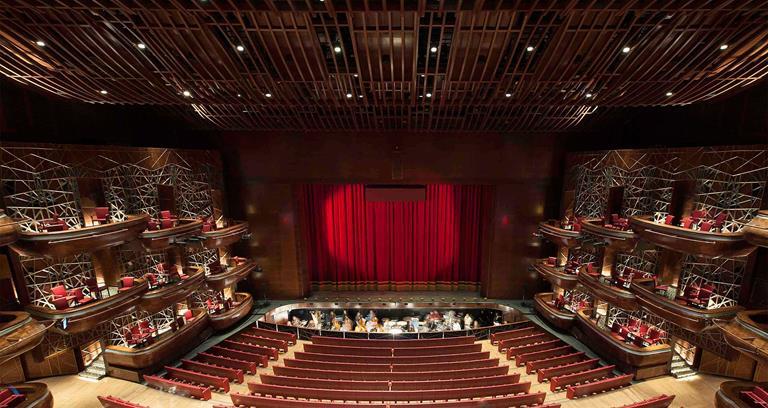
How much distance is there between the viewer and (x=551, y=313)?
12.8 m

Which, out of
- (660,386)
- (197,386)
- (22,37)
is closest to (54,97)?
(22,37)

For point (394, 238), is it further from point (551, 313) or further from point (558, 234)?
point (551, 313)

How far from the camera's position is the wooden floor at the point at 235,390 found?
28.3ft

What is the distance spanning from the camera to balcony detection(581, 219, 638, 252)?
9932 millimetres

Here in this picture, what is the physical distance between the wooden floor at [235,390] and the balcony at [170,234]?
13.0 ft

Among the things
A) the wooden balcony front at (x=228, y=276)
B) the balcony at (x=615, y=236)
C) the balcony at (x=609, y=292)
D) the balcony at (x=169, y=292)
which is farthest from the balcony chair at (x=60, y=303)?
the balcony at (x=615, y=236)

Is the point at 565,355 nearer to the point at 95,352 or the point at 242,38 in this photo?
the point at 242,38

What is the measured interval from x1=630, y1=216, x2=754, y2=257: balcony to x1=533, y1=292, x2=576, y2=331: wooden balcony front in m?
4.76

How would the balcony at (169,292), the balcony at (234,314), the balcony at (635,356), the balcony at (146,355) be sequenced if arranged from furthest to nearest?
1. the balcony at (234,314)
2. the balcony at (169,292)
3. the balcony at (146,355)
4. the balcony at (635,356)

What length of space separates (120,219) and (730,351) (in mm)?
16964

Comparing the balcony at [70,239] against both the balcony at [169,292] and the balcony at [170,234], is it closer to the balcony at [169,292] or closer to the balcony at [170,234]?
the balcony at [170,234]

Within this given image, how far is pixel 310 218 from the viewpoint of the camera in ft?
53.4

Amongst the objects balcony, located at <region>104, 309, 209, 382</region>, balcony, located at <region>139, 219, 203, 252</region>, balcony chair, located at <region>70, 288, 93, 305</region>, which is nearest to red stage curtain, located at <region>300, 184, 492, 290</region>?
balcony, located at <region>139, 219, 203, 252</region>

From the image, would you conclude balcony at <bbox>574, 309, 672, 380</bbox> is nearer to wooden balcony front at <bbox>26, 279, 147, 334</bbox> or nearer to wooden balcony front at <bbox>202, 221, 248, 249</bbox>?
wooden balcony front at <bbox>202, 221, 248, 249</bbox>
